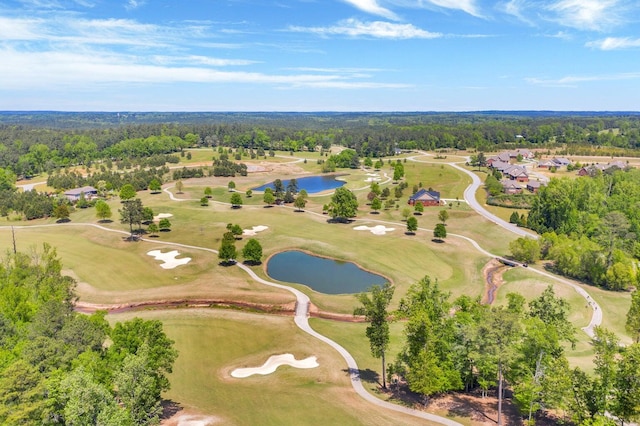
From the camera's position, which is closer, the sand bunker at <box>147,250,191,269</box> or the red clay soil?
the red clay soil

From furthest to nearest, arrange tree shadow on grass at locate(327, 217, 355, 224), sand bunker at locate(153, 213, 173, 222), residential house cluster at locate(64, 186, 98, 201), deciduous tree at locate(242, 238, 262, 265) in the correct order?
residential house cluster at locate(64, 186, 98, 201), sand bunker at locate(153, 213, 173, 222), tree shadow on grass at locate(327, 217, 355, 224), deciduous tree at locate(242, 238, 262, 265)

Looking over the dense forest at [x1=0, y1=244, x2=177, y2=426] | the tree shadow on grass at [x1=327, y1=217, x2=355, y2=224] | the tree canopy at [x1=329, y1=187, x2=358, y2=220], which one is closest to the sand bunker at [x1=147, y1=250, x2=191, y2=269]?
the dense forest at [x1=0, y1=244, x2=177, y2=426]

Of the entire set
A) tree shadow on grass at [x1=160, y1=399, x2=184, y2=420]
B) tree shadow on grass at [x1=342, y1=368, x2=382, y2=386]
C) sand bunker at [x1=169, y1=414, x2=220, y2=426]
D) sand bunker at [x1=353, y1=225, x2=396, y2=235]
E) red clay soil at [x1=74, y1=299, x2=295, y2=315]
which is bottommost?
red clay soil at [x1=74, y1=299, x2=295, y2=315]

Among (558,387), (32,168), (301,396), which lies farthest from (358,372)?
(32,168)

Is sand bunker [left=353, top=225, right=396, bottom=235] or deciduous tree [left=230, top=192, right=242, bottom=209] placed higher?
deciduous tree [left=230, top=192, right=242, bottom=209]

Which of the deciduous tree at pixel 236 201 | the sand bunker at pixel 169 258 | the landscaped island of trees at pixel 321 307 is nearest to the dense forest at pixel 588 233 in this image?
the landscaped island of trees at pixel 321 307

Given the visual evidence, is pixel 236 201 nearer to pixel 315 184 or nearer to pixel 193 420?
pixel 315 184

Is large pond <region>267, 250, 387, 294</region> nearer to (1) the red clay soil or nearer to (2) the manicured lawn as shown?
(1) the red clay soil
